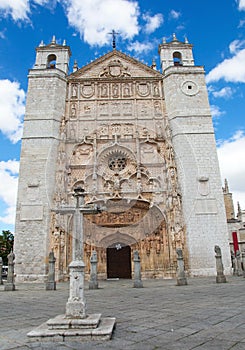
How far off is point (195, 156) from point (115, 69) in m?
8.47

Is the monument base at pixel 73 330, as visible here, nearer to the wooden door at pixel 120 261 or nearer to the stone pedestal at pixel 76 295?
the stone pedestal at pixel 76 295

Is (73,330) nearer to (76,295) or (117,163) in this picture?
(76,295)

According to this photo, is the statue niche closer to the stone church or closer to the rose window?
the stone church

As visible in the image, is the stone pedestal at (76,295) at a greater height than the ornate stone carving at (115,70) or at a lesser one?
lesser

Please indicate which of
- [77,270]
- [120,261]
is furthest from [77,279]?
[120,261]

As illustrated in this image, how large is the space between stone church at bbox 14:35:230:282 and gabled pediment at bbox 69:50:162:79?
0.09 m

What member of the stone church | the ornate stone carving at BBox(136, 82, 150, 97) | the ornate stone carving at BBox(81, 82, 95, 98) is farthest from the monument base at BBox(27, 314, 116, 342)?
the ornate stone carving at BBox(136, 82, 150, 97)

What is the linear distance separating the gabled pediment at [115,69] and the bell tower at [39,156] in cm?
144

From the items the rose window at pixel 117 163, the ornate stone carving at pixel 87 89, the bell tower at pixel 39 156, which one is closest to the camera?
the bell tower at pixel 39 156

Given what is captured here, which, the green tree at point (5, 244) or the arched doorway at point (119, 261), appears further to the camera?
the green tree at point (5, 244)

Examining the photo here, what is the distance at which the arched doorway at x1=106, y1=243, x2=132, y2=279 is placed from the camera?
47.4 feet

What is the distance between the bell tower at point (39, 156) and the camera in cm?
1317

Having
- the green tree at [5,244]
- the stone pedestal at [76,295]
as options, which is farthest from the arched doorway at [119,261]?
the green tree at [5,244]

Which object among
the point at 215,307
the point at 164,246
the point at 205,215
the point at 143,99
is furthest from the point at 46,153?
the point at 215,307
